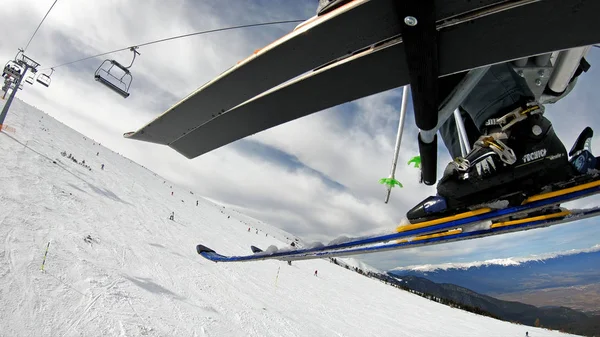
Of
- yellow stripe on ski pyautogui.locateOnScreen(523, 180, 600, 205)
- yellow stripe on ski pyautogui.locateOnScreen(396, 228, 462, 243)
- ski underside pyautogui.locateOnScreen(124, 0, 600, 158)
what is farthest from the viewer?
yellow stripe on ski pyautogui.locateOnScreen(396, 228, 462, 243)

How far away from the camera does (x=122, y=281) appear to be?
27.2ft

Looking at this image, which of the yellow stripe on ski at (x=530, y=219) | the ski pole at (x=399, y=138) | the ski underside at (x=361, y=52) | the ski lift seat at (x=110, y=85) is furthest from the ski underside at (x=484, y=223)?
the ski lift seat at (x=110, y=85)

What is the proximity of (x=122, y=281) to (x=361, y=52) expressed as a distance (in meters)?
9.32

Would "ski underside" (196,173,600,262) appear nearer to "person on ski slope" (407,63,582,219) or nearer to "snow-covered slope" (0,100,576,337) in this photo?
"person on ski slope" (407,63,582,219)

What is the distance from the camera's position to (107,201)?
51.6ft

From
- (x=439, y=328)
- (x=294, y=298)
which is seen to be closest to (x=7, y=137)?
(x=294, y=298)

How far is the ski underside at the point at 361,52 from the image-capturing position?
1259 millimetres

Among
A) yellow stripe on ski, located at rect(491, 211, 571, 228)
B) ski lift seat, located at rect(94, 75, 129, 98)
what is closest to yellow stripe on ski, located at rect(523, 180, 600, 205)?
yellow stripe on ski, located at rect(491, 211, 571, 228)

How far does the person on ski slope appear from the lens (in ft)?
5.07

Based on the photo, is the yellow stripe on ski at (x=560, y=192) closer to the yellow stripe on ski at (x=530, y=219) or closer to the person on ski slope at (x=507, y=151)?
the person on ski slope at (x=507, y=151)

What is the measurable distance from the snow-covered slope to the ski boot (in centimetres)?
746

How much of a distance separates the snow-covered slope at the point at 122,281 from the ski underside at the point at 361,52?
654 centimetres

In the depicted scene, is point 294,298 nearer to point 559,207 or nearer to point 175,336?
point 175,336

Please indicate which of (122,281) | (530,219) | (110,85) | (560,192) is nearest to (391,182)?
(530,219)
